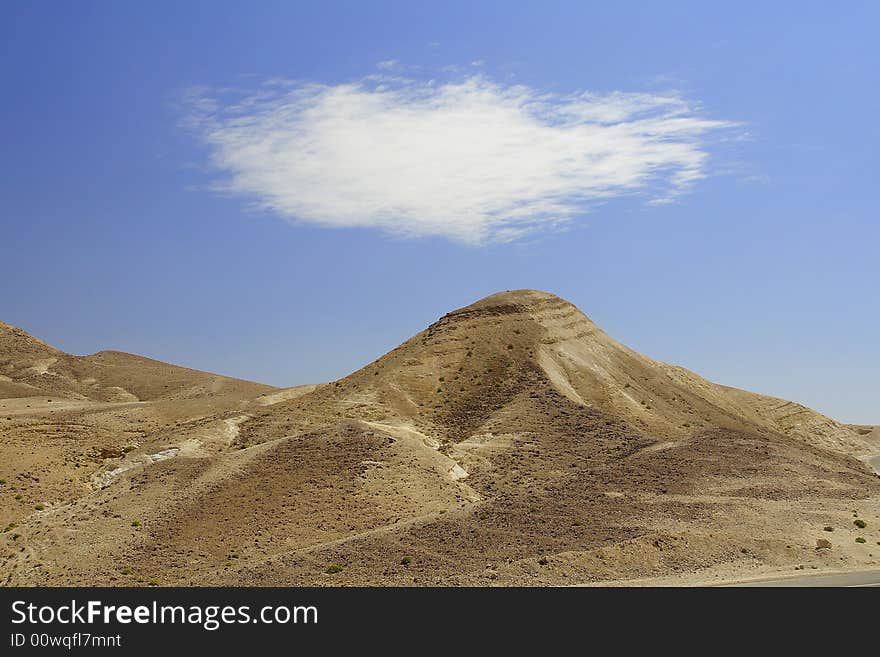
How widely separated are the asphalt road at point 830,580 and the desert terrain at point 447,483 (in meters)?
1.05

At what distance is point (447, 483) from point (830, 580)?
1697 cm

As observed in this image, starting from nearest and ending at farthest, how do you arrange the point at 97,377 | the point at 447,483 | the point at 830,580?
the point at 830,580
the point at 447,483
the point at 97,377

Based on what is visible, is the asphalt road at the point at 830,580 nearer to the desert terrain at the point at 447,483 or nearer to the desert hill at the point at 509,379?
the desert terrain at the point at 447,483

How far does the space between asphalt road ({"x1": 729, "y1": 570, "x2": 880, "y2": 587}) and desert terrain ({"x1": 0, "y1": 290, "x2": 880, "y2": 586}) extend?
1.05 metres

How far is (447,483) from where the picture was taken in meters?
39.5

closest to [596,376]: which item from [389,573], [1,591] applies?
[389,573]

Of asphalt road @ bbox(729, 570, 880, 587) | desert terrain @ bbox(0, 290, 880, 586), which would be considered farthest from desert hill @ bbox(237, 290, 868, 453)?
asphalt road @ bbox(729, 570, 880, 587)

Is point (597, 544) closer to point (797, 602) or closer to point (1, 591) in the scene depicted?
point (797, 602)

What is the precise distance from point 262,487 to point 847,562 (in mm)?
23960

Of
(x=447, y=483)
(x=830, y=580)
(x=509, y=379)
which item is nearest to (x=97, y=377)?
(x=509, y=379)

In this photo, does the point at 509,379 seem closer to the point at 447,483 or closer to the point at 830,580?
the point at 447,483

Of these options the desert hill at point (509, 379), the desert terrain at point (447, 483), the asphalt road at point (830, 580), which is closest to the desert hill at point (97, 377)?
the desert terrain at point (447, 483)

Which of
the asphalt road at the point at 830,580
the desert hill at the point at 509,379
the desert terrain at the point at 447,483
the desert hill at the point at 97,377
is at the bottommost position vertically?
the asphalt road at the point at 830,580

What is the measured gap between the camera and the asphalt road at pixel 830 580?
27547mm
